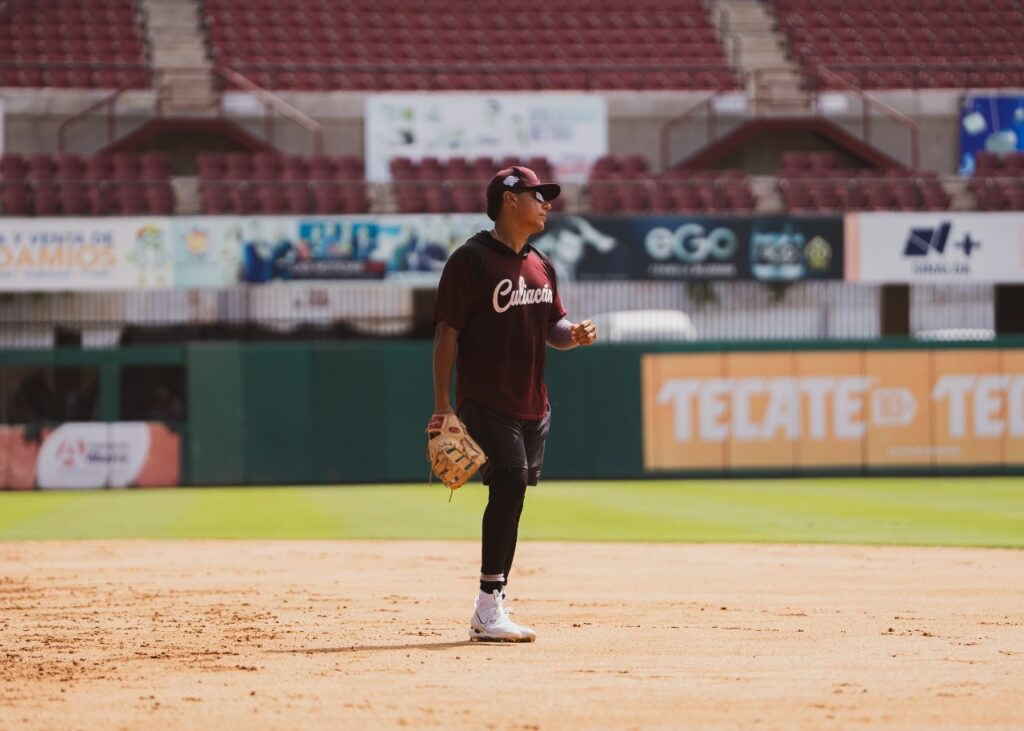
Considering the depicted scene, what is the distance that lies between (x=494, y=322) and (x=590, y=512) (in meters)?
10.6

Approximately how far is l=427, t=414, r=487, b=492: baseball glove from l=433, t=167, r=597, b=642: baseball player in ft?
0.23

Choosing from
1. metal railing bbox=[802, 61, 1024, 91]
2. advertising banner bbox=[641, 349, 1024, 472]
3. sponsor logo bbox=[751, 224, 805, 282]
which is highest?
metal railing bbox=[802, 61, 1024, 91]

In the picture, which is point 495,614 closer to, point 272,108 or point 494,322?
point 494,322

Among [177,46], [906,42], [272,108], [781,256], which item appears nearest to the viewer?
[781,256]

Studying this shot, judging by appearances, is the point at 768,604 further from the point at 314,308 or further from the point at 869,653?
the point at 314,308

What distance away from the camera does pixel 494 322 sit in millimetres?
7215

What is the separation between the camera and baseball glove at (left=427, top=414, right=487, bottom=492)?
703 cm

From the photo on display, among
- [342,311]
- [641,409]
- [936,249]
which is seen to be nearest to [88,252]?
[342,311]

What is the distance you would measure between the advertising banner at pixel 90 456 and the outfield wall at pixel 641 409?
17 cm

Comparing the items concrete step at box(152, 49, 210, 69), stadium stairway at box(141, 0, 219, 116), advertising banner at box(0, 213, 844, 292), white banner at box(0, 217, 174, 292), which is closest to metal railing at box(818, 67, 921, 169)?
advertising banner at box(0, 213, 844, 292)

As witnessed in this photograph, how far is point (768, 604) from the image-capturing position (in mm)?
8789

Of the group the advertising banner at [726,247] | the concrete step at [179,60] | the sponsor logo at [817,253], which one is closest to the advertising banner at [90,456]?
the advertising banner at [726,247]

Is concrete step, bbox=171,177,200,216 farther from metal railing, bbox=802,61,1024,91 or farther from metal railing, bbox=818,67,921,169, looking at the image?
metal railing, bbox=818,67,921,169

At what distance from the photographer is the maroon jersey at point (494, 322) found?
7.16 metres
